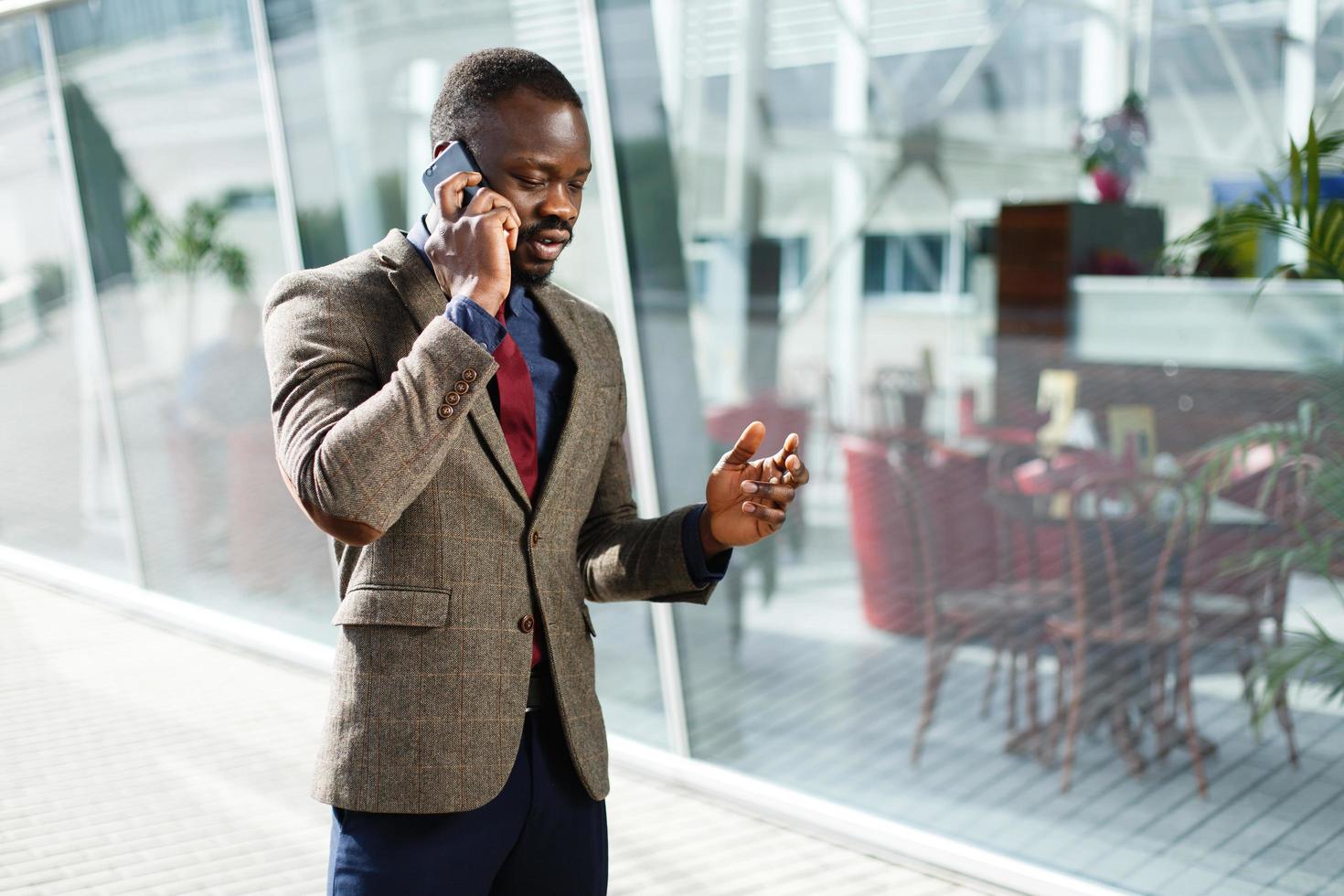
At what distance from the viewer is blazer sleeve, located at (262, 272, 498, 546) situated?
1.33m

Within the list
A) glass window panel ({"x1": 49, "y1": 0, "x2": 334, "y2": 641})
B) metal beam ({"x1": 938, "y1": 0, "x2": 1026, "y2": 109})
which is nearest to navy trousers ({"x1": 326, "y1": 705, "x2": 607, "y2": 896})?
metal beam ({"x1": 938, "y1": 0, "x2": 1026, "y2": 109})

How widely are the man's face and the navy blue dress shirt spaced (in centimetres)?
11

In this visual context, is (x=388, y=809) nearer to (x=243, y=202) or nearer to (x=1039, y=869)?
(x=1039, y=869)

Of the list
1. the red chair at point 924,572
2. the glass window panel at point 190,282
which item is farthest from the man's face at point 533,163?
the glass window panel at point 190,282

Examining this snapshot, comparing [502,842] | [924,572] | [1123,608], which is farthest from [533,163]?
[924,572]

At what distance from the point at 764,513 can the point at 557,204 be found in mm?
428

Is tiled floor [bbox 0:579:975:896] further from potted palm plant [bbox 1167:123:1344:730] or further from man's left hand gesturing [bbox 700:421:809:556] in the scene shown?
man's left hand gesturing [bbox 700:421:809:556]

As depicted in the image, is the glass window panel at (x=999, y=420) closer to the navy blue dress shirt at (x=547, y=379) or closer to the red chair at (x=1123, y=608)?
the red chair at (x=1123, y=608)

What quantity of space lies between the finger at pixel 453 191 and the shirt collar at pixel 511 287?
15 centimetres

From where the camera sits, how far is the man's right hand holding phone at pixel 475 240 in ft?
4.53

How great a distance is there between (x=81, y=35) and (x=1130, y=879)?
5.03 metres

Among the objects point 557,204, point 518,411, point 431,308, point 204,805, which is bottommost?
point 204,805

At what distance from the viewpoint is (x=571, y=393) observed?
1.63 m

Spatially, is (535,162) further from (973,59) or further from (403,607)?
(973,59)
